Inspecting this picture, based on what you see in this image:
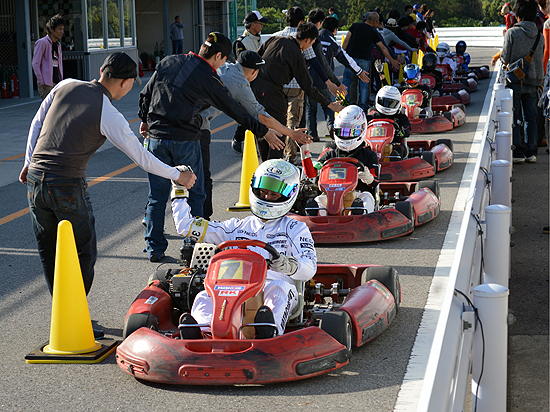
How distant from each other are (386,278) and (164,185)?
2.38 metres

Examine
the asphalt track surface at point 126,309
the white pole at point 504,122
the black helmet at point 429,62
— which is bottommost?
the asphalt track surface at point 126,309

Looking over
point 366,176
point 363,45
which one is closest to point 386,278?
point 366,176

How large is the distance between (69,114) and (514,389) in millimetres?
3400

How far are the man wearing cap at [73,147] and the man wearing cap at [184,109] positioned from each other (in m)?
1.39

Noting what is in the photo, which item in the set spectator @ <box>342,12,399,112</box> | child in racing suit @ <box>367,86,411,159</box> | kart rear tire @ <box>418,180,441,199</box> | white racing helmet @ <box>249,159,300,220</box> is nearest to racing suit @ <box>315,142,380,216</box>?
A: kart rear tire @ <box>418,180,441,199</box>

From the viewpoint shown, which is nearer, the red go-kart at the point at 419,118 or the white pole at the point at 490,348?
the white pole at the point at 490,348

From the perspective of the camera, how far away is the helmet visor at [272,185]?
518 centimetres

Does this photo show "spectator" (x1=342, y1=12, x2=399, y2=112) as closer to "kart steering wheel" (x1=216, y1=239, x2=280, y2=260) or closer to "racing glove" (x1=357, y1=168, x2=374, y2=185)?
"racing glove" (x1=357, y1=168, x2=374, y2=185)

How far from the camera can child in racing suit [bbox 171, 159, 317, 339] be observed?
192 inches

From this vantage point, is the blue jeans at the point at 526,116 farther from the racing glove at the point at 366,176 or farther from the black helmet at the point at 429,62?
the black helmet at the point at 429,62

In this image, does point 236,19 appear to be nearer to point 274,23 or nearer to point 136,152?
point 274,23

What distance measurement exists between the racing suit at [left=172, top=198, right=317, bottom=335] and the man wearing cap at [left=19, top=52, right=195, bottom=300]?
278mm

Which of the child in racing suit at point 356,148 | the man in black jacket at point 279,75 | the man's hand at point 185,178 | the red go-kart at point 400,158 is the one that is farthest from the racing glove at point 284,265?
the red go-kart at point 400,158

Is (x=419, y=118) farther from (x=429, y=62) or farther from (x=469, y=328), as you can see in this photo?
(x=469, y=328)
